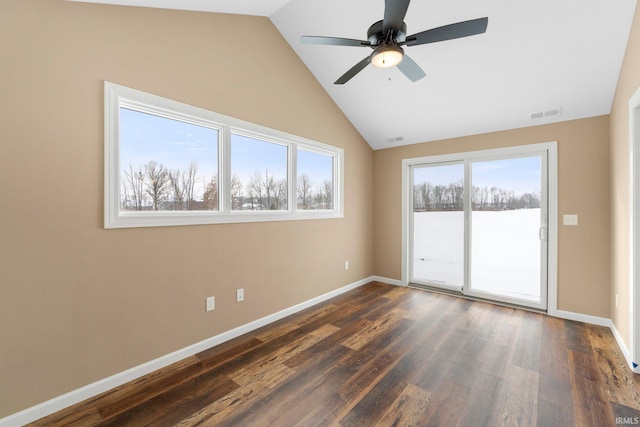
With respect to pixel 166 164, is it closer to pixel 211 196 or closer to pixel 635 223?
pixel 211 196

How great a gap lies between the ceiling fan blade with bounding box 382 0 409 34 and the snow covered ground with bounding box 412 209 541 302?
3162 millimetres

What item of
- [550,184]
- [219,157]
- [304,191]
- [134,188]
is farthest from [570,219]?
[134,188]

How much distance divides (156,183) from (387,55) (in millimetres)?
2180

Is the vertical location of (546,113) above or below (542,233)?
above

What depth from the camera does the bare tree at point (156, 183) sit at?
7.64 ft

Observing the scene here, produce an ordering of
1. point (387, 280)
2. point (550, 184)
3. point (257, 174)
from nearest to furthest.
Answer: point (257, 174) < point (550, 184) < point (387, 280)

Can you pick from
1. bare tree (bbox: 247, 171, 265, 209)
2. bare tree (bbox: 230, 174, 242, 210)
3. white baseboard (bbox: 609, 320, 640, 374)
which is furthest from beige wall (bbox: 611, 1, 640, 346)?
bare tree (bbox: 230, 174, 242, 210)

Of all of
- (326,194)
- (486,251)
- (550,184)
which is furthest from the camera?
(326,194)

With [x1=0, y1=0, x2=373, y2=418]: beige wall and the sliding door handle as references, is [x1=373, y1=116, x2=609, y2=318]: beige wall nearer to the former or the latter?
the sliding door handle

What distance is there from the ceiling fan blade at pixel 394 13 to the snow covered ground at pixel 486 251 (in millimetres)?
3162

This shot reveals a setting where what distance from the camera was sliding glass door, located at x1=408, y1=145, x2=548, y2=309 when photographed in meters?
3.58

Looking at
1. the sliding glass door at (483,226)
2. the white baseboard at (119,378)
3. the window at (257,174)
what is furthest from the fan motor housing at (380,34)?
the white baseboard at (119,378)

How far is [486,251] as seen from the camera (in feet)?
13.0

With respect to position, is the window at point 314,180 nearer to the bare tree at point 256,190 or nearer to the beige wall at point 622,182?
the bare tree at point 256,190
